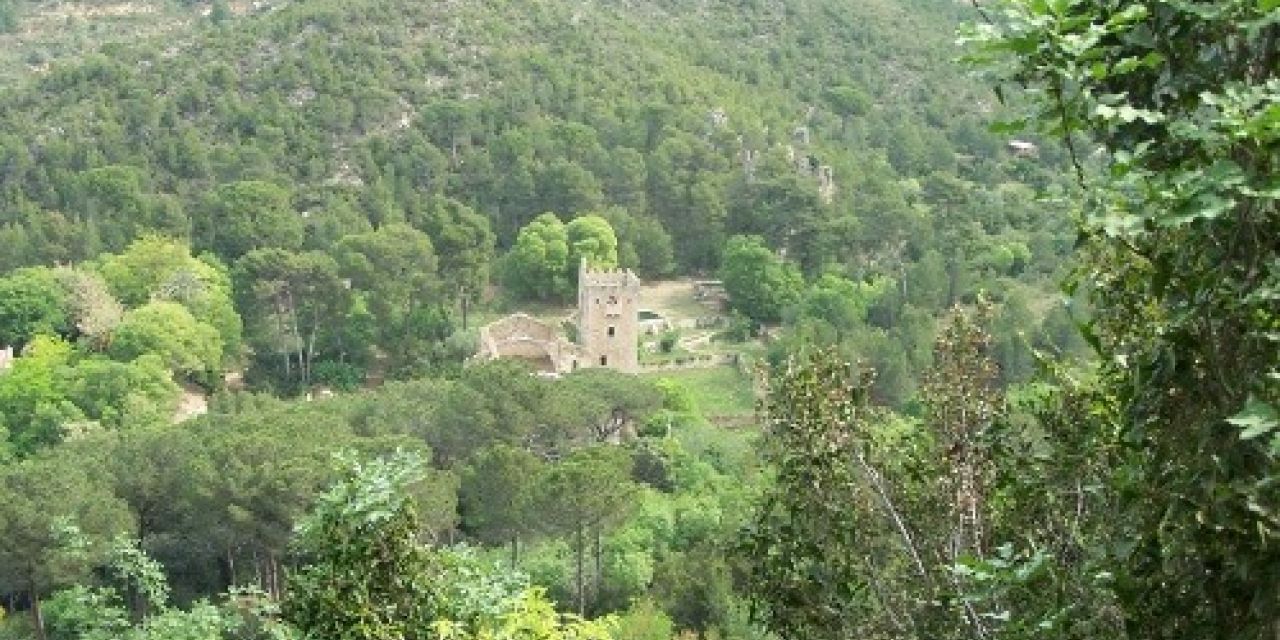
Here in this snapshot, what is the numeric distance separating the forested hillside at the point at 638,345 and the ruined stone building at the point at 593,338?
87cm

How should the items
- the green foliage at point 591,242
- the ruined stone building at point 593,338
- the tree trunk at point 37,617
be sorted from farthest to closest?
the green foliage at point 591,242, the ruined stone building at point 593,338, the tree trunk at point 37,617

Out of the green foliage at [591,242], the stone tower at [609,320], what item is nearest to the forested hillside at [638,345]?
the green foliage at [591,242]

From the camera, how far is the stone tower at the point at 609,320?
30.7 meters

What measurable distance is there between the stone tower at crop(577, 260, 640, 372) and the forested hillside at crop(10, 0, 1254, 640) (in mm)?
828

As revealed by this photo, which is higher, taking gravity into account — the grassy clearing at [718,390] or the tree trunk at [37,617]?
the tree trunk at [37,617]

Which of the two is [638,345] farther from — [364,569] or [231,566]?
[364,569]

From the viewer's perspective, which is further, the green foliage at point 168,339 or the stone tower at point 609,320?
the stone tower at point 609,320

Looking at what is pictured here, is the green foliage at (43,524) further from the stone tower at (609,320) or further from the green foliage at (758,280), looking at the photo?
the green foliage at (758,280)

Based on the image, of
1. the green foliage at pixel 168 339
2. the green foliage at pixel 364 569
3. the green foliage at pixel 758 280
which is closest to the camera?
the green foliage at pixel 364 569

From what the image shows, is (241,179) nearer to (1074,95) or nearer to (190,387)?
(190,387)

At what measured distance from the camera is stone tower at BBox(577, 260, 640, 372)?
3069cm

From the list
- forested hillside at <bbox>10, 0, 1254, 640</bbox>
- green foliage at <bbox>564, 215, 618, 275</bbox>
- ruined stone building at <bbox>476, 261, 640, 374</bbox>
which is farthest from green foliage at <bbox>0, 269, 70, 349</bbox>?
green foliage at <bbox>564, 215, 618, 275</bbox>

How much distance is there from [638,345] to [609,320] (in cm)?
189

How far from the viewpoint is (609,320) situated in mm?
31141
